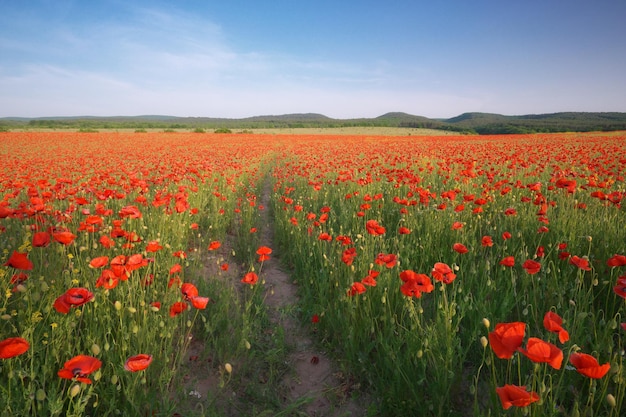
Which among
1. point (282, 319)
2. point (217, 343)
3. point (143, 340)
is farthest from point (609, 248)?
point (143, 340)

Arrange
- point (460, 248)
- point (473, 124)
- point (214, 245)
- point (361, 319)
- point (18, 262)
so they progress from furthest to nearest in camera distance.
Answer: point (473, 124) < point (214, 245) < point (361, 319) < point (460, 248) < point (18, 262)

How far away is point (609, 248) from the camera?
3170mm

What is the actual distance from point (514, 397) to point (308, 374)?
1.77m

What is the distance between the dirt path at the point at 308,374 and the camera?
7.25ft

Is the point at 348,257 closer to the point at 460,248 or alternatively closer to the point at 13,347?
the point at 460,248

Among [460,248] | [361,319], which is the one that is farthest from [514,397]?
[361,319]

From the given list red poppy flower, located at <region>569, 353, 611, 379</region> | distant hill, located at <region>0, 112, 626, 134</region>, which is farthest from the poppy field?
distant hill, located at <region>0, 112, 626, 134</region>

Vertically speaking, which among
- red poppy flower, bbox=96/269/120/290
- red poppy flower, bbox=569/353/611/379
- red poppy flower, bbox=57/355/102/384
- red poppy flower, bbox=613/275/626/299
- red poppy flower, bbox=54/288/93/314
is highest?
red poppy flower, bbox=613/275/626/299

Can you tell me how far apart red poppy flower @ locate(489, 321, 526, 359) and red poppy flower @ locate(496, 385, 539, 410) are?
0.31ft

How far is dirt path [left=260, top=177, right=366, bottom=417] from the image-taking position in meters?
2.21

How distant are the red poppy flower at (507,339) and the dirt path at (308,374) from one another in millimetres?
1149

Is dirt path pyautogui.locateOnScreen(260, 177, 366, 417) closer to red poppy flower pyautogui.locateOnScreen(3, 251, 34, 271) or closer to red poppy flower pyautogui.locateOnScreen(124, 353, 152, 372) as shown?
red poppy flower pyautogui.locateOnScreen(124, 353, 152, 372)

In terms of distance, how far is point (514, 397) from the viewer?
1.06 meters

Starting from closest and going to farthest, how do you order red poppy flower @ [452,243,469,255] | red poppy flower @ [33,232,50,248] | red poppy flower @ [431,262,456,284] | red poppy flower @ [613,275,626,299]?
red poppy flower @ [613,275,626,299] → red poppy flower @ [431,262,456,284] → red poppy flower @ [33,232,50,248] → red poppy flower @ [452,243,469,255]
